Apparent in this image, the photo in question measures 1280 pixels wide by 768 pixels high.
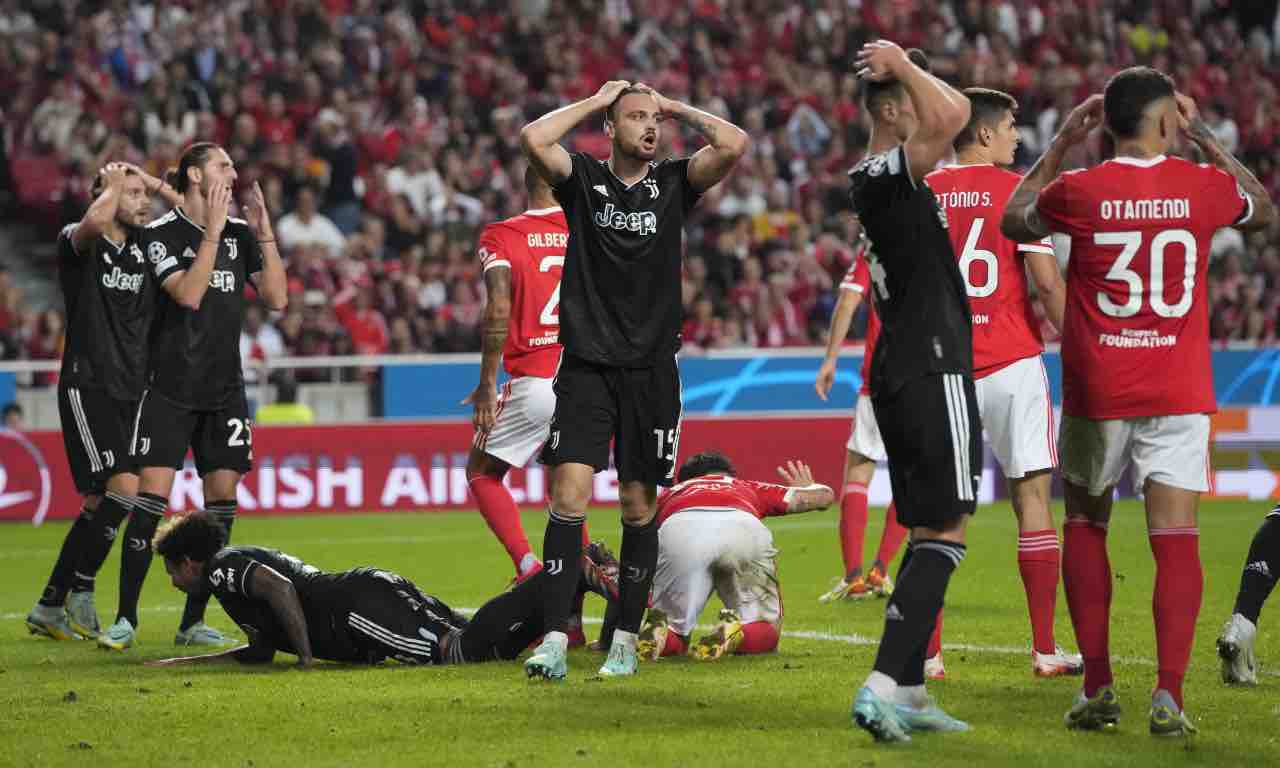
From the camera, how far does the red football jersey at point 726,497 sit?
8.50 m

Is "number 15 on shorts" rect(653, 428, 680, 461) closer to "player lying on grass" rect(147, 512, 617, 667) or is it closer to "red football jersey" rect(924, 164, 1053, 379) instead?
"player lying on grass" rect(147, 512, 617, 667)

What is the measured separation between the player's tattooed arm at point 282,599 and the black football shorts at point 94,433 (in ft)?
7.91

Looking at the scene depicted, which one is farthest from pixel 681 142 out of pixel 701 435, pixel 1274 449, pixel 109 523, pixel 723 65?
pixel 109 523

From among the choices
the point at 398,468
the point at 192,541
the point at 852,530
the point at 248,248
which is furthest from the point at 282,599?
the point at 398,468

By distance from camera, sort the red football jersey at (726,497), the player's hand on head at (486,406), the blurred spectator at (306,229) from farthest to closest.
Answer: the blurred spectator at (306,229), the player's hand on head at (486,406), the red football jersey at (726,497)

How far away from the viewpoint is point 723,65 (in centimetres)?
→ 2756

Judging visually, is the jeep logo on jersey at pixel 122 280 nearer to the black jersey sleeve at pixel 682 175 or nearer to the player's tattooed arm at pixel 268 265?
the player's tattooed arm at pixel 268 265

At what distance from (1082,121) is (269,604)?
406cm

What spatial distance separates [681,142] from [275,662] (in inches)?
705

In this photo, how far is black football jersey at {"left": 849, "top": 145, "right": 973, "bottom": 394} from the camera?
596 centimetres

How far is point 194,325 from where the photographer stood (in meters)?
9.41

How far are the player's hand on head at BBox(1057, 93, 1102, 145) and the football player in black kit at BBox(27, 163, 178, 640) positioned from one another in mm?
5507

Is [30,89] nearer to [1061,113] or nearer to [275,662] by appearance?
[1061,113]

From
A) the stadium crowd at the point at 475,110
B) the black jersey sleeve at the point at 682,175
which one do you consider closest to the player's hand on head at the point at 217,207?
the black jersey sleeve at the point at 682,175
